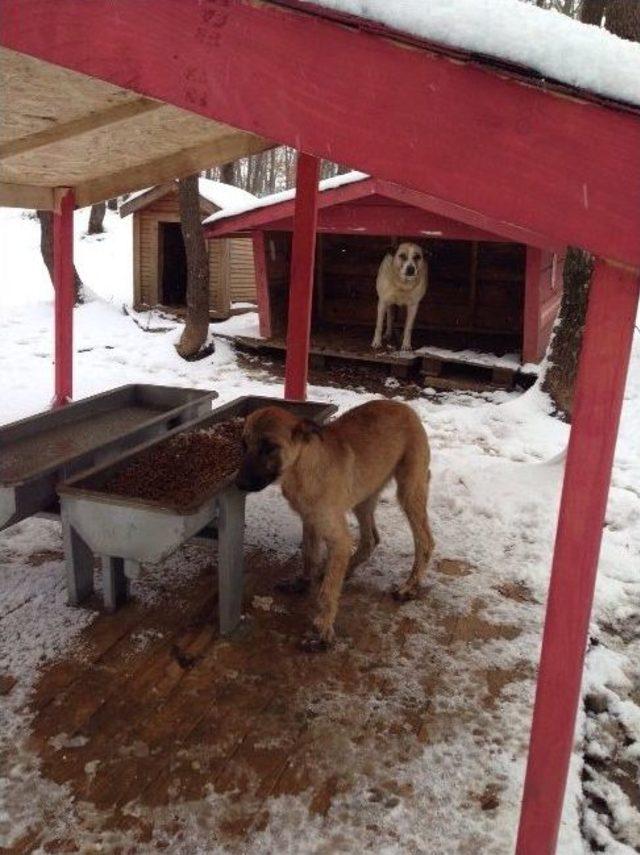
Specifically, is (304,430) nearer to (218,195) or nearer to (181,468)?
(181,468)

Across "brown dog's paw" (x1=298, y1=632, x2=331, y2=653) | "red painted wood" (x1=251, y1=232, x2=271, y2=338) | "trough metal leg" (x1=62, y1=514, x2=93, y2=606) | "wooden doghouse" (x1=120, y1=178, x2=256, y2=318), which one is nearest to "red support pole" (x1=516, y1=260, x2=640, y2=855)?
"brown dog's paw" (x1=298, y1=632, x2=331, y2=653)

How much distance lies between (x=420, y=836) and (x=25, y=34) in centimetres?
274

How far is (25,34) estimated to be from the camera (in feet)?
5.70

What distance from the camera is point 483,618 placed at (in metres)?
3.63

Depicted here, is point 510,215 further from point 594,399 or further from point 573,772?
point 573,772

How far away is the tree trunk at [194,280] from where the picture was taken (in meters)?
10.2

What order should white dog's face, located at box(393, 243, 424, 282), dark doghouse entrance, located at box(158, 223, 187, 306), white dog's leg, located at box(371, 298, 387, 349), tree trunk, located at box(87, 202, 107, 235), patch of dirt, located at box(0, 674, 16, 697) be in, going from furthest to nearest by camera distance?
tree trunk, located at box(87, 202, 107, 235), dark doghouse entrance, located at box(158, 223, 187, 306), white dog's leg, located at box(371, 298, 387, 349), white dog's face, located at box(393, 243, 424, 282), patch of dirt, located at box(0, 674, 16, 697)

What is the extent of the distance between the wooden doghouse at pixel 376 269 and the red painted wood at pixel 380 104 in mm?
6689

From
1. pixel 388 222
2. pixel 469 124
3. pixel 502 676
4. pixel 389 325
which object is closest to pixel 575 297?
pixel 388 222

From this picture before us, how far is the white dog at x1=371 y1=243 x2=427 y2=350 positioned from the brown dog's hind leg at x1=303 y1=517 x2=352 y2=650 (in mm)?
7339

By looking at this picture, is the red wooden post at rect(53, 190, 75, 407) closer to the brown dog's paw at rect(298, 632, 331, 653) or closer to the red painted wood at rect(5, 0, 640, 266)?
the brown dog's paw at rect(298, 632, 331, 653)

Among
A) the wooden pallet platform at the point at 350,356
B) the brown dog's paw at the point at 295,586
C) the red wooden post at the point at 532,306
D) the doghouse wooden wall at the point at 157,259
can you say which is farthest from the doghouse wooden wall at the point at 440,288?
the brown dog's paw at the point at 295,586

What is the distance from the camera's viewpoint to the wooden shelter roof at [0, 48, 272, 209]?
3.27 m

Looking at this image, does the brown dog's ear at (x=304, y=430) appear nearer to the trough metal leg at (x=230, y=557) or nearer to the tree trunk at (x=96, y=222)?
the trough metal leg at (x=230, y=557)
